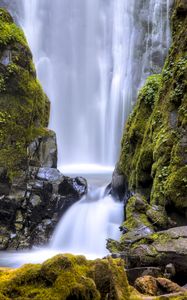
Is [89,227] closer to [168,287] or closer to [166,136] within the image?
[166,136]

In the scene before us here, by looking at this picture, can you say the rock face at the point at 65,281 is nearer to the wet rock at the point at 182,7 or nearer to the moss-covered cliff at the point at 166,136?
the moss-covered cliff at the point at 166,136

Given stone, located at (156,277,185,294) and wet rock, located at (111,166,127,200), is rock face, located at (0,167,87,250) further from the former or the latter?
stone, located at (156,277,185,294)

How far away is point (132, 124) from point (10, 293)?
9.44 meters

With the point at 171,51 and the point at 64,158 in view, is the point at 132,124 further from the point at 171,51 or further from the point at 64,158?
the point at 64,158

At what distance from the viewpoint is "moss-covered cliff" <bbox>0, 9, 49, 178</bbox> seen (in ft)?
38.8

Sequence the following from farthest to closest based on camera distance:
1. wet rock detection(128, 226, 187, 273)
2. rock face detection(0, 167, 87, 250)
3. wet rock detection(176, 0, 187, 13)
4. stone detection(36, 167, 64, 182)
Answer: stone detection(36, 167, 64, 182) < rock face detection(0, 167, 87, 250) < wet rock detection(176, 0, 187, 13) < wet rock detection(128, 226, 187, 273)

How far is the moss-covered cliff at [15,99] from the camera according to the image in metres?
11.8

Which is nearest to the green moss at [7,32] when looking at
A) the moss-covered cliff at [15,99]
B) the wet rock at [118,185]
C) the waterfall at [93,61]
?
the moss-covered cliff at [15,99]

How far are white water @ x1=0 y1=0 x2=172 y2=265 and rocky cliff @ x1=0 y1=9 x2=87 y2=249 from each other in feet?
29.8

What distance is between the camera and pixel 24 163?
39.2ft

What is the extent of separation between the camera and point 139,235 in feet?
20.1

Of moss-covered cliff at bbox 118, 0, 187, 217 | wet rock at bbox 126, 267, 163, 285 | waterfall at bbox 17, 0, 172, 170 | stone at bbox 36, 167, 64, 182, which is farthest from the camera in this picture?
waterfall at bbox 17, 0, 172, 170

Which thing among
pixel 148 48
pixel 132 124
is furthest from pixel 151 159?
pixel 148 48

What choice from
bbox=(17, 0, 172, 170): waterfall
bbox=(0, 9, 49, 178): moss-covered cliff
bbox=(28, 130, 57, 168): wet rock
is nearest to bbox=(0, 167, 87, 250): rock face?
bbox=(28, 130, 57, 168): wet rock
